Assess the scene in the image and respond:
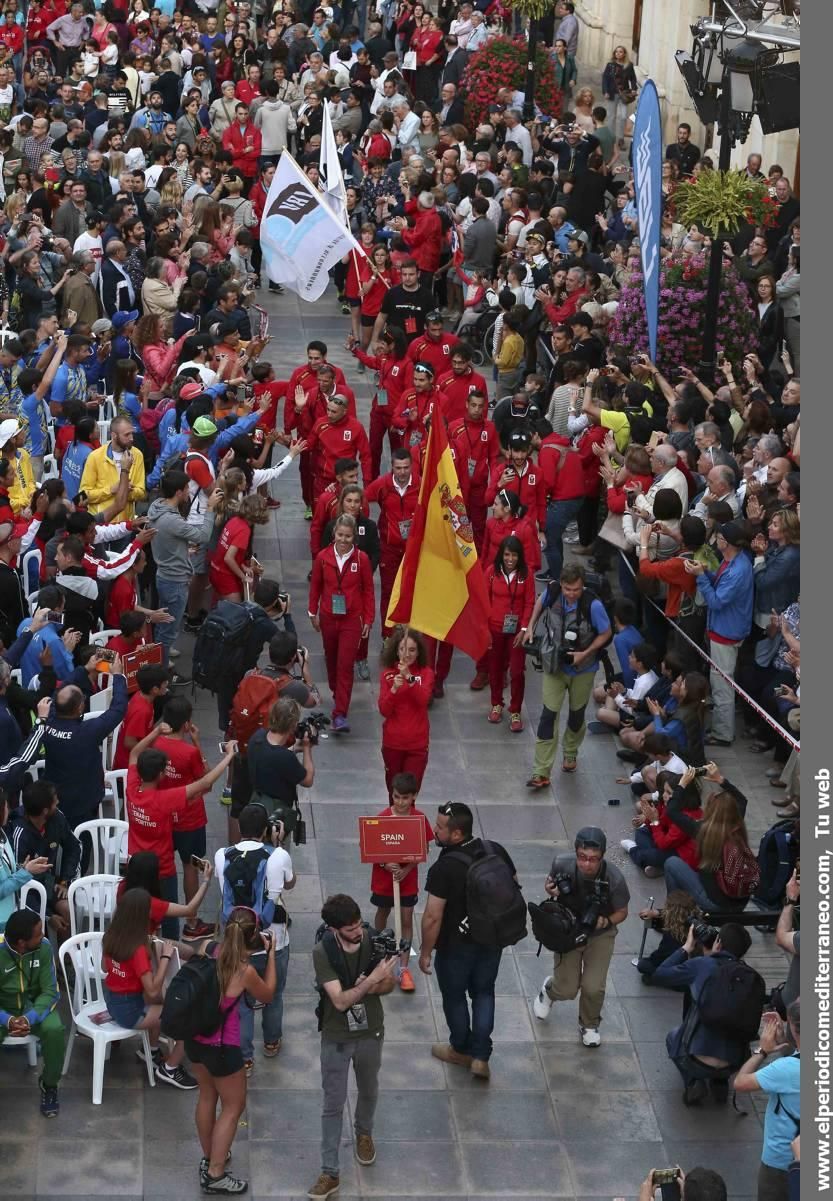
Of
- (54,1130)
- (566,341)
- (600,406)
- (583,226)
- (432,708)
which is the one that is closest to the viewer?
(54,1130)

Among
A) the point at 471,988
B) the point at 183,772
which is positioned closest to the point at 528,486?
the point at 183,772

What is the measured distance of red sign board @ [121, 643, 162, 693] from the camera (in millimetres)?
12453

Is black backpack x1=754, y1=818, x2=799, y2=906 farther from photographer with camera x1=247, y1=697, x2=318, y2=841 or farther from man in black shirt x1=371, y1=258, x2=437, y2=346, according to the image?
man in black shirt x1=371, y1=258, x2=437, y2=346

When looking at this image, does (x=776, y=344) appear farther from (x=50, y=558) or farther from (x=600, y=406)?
(x=50, y=558)

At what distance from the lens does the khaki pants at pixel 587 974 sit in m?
10.9

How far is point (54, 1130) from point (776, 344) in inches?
411

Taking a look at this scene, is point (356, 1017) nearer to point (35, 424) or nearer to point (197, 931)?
point (197, 931)

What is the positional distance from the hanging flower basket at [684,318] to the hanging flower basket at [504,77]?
34.0ft

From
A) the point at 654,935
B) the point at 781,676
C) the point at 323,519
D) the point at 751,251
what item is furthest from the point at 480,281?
the point at 654,935

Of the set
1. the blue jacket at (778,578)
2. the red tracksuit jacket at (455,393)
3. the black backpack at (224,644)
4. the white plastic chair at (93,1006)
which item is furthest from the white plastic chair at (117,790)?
the red tracksuit jacket at (455,393)

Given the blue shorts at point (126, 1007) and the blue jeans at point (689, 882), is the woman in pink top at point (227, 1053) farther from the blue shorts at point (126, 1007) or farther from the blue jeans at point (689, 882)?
the blue jeans at point (689, 882)

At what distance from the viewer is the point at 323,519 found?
14984 mm

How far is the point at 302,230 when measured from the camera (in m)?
17.3

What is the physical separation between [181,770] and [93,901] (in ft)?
3.21
